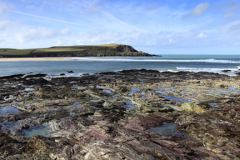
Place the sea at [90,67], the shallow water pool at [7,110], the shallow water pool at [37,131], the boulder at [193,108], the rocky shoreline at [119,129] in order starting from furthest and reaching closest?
the sea at [90,67] → the boulder at [193,108] → the shallow water pool at [7,110] → the shallow water pool at [37,131] → the rocky shoreline at [119,129]

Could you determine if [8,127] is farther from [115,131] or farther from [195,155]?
[195,155]

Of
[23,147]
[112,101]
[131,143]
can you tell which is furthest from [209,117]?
[23,147]

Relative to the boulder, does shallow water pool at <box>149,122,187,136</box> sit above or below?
below

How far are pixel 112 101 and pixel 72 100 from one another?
3.98 m

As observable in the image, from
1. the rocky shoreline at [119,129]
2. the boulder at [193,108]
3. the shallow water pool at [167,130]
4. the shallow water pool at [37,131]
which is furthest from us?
the boulder at [193,108]

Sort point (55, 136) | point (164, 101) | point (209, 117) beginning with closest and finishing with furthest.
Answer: point (55, 136) → point (209, 117) → point (164, 101)

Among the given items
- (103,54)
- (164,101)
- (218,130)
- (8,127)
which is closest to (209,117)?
(218,130)

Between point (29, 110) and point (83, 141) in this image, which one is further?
point (29, 110)

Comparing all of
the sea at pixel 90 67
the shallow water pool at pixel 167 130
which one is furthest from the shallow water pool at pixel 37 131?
the sea at pixel 90 67

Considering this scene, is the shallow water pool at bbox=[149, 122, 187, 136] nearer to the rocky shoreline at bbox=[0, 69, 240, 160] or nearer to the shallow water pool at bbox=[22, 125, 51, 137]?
the rocky shoreline at bbox=[0, 69, 240, 160]

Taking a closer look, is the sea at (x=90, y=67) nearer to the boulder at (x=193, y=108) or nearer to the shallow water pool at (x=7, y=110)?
the shallow water pool at (x=7, y=110)

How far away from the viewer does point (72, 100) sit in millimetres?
15570

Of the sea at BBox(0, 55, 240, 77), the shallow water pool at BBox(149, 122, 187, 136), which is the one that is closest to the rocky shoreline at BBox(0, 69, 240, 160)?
the shallow water pool at BBox(149, 122, 187, 136)

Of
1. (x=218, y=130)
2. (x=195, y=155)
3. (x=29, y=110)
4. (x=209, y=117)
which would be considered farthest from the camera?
(x=29, y=110)
